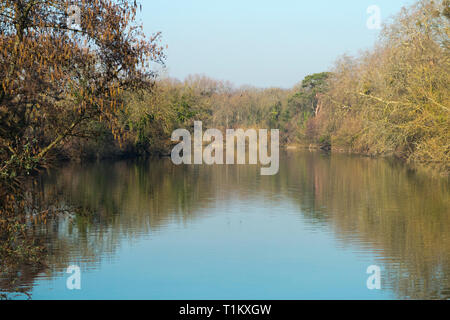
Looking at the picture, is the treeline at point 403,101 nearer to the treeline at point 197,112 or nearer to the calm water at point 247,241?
the treeline at point 197,112

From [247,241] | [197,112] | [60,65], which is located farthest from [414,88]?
[197,112]

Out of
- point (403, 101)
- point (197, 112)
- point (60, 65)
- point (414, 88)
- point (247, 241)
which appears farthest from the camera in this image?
point (197, 112)

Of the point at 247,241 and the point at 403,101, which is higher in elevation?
the point at 403,101

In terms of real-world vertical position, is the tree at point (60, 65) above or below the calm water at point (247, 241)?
above

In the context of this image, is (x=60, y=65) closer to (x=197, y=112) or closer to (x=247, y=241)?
(x=247, y=241)

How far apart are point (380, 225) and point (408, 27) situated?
34.3 ft

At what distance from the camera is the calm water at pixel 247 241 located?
8844 mm

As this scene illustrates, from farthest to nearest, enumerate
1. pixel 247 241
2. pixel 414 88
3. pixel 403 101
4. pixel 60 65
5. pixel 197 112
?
pixel 197 112, pixel 403 101, pixel 414 88, pixel 247 241, pixel 60 65

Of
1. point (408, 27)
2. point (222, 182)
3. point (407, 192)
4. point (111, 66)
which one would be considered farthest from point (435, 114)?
point (111, 66)

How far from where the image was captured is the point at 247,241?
12.5 metres

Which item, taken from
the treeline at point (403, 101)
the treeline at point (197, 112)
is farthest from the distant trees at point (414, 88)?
the treeline at point (197, 112)

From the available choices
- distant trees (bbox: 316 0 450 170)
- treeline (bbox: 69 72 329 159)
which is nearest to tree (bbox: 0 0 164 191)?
treeline (bbox: 69 72 329 159)

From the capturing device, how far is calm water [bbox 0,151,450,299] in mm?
8844

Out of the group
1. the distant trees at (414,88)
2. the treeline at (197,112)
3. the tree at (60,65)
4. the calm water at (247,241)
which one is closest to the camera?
the tree at (60,65)
